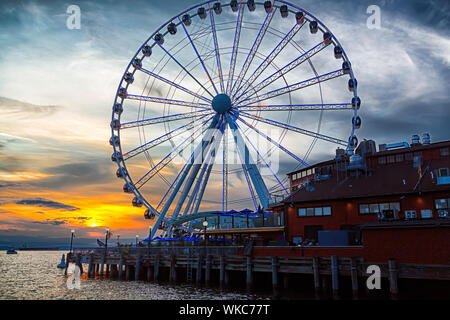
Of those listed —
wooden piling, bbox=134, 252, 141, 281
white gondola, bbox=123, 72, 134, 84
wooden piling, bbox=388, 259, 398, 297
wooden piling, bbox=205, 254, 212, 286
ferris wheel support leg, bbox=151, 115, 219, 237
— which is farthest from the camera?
white gondola, bbox=123, 72, 134, 84

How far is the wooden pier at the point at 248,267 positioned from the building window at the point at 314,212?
5.78m

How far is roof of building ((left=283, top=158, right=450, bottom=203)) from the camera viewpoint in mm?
30062

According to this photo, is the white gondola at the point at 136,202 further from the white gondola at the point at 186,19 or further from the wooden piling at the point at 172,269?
the white gondola at the point at 186,19

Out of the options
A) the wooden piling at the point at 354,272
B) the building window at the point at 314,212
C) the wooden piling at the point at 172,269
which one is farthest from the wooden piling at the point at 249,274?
the wooden piling at the point at 172,269

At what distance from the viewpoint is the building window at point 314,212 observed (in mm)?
32469

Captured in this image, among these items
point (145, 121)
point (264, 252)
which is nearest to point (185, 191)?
point (145, 121)

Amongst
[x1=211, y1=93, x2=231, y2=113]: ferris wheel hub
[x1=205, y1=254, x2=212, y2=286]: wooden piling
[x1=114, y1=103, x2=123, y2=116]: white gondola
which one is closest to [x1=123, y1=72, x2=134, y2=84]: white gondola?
[x1=114, y1=103, x2=123, y2=116]: white gondola

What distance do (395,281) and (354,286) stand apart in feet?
8.04

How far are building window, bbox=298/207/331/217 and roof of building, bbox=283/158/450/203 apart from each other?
93 centimetres

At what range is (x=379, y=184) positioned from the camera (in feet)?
105

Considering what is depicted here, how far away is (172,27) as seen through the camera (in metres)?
42.4

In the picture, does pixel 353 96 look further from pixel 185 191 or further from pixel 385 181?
pixel 185 191

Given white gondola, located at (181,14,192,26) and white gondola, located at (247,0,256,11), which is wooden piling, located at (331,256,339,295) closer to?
white gondola, located at (247,0,256,11)
